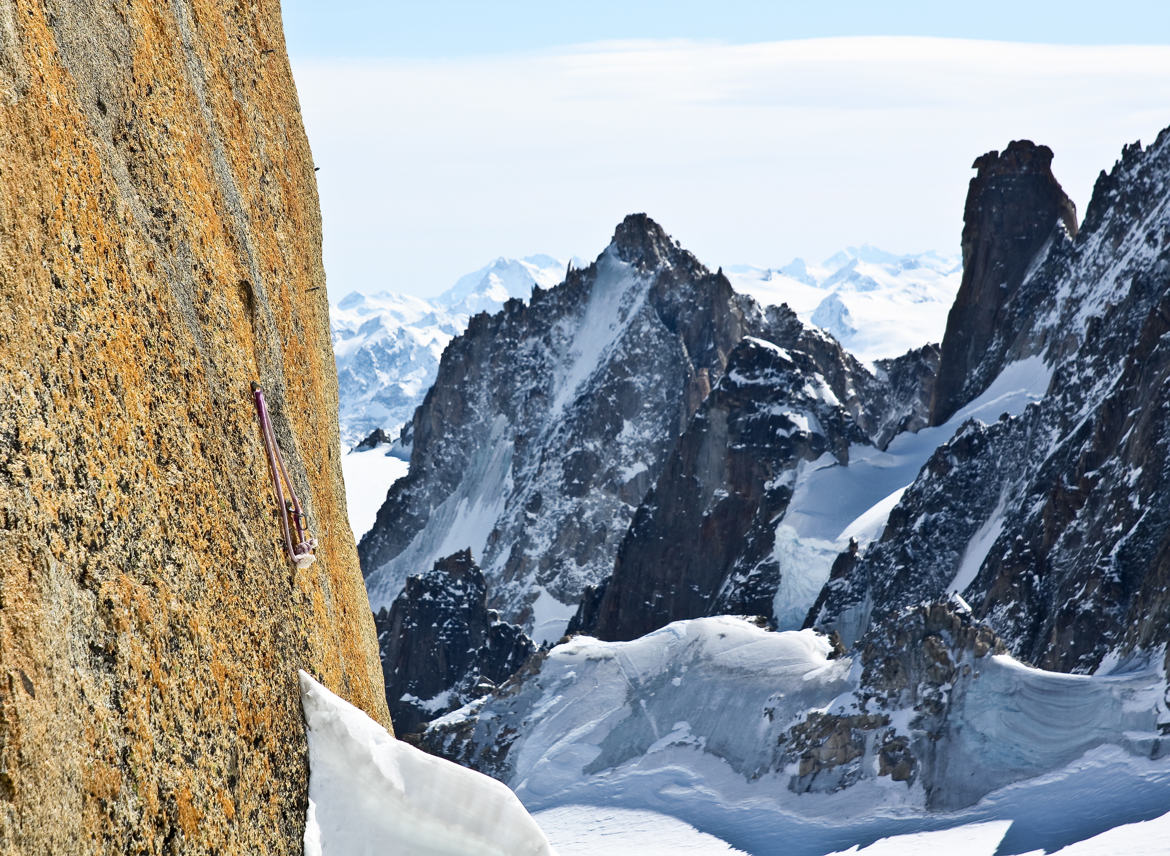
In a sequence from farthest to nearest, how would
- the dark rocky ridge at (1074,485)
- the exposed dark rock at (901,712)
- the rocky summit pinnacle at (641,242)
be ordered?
the rocky summit pinnacle at (641,242), the dark rocky ridge at (1074,485), the exposed dark rock at (901,712)

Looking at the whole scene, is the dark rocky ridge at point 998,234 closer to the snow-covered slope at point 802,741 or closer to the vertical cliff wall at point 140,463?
the snow-covered slope at point 802,741

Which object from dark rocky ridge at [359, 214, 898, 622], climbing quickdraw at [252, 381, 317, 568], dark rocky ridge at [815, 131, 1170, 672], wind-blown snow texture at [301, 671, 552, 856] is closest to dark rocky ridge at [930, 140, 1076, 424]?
dark rocky ridge at [815, 131, 1170, 672]

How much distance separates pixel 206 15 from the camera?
9602 millimetres

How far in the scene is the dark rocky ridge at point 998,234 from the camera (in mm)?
104875

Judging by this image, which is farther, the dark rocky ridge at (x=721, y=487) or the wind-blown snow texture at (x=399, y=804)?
the dark rocky ridge at (x=721, y=487)

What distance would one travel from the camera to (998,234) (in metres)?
106

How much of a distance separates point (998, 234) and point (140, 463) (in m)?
106

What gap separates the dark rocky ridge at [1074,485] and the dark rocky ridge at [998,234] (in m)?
4.75

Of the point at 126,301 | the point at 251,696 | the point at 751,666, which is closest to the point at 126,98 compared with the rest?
the point at 126,301

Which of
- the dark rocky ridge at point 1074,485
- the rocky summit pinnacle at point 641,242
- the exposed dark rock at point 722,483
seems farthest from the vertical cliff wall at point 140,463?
the rocky summit pinnacle at point 641,242

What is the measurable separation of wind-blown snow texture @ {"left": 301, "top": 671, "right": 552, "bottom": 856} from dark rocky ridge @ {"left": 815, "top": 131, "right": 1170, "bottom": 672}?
49566 millimetres

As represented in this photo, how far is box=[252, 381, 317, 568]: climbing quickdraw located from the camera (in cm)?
855

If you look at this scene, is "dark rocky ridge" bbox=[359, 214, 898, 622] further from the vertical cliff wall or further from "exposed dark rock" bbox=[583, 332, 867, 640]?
the vertical cliff wall

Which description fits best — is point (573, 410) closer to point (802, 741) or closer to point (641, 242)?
point (641, 242)
